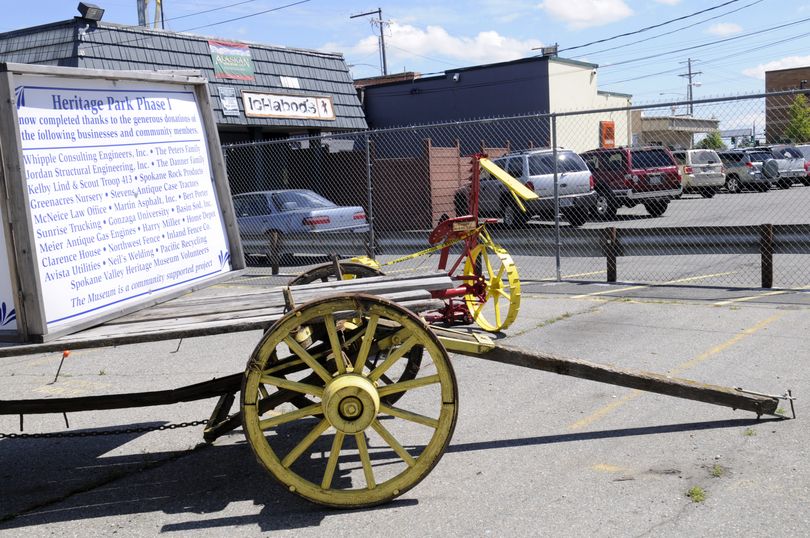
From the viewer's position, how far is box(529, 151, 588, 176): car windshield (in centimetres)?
1992

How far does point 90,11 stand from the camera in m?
18.4

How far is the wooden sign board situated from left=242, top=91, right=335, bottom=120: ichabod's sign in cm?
1678

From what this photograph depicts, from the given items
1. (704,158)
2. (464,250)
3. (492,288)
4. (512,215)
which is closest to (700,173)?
(704,158)

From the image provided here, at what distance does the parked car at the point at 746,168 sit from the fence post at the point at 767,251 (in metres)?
18.4

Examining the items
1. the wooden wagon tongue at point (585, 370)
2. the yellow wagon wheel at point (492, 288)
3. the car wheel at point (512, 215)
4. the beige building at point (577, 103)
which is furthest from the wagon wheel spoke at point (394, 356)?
the beige building at point (577, 103)

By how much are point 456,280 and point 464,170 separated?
51.5 ft

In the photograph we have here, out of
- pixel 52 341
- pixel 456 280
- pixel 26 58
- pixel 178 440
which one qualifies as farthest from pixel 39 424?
pixel 26 58

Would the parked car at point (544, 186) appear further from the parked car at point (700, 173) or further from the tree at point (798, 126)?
the parked car at point (700, 173)

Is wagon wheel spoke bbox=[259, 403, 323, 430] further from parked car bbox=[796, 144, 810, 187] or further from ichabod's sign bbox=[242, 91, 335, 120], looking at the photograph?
parked car bbox=[796, 144, 810, 187]

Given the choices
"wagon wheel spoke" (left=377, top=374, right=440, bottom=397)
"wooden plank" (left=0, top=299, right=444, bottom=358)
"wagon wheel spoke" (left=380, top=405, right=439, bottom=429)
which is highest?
"wooden plank" (left=0, top=299, right=444, bottom=358)

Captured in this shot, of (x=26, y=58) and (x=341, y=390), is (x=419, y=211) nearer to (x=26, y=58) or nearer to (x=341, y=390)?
(x=26, y=58)

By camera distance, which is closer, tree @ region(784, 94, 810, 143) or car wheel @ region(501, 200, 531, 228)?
car wheel @ region(501, 200, 531, 228)

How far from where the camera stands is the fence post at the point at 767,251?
9945 millimetres

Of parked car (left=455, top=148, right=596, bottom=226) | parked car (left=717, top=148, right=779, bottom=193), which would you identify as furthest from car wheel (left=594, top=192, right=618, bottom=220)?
parked car (left=717, top=148, right=779, bottom=193)
